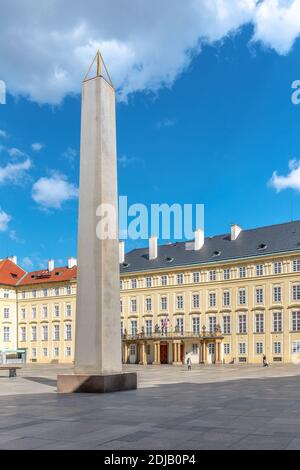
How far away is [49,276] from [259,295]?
107ft

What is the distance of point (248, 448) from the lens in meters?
8.30

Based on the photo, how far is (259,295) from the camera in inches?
2378

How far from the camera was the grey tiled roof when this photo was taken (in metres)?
60.9

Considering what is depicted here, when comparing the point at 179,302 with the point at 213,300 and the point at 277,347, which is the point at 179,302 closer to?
the point at 213,300

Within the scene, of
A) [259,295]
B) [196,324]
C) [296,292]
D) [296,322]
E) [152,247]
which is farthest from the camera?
[152,247]

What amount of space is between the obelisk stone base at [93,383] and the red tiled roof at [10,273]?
63714 mm

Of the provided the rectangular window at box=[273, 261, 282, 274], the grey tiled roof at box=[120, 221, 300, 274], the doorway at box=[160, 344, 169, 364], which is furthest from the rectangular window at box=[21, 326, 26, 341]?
the rectangular window at box=[273, 261, 282, 274]

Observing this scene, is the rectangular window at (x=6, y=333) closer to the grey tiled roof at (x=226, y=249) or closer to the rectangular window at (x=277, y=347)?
the grey tiled roof at (x=226, y=249)

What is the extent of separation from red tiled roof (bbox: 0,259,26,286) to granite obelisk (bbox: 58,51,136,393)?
63638 mm

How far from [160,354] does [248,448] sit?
5898 cm

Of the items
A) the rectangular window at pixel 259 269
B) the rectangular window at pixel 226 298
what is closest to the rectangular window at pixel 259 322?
the rectangular window at pixel 226 298

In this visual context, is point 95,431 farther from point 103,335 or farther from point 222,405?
point 103,335

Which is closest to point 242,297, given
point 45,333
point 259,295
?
point 259,295
